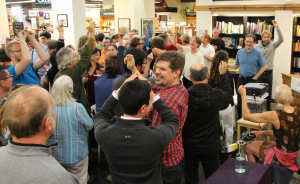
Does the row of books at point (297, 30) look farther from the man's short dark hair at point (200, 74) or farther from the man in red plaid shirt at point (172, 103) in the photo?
the man in red plaid shirt at point (172, 103)

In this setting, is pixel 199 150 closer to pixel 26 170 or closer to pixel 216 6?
pixel 26 170

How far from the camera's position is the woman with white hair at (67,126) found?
7.96ft

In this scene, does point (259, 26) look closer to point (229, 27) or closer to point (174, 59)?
point (229, 27)

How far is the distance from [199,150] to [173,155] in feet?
1.51

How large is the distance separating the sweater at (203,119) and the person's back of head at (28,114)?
1.33m

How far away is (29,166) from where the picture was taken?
1141 millimetres

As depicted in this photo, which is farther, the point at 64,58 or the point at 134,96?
the point at 64,58

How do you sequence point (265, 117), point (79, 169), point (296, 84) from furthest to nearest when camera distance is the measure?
1. point (296, 84)
2. point (265, 117)
3. point (79, 169)

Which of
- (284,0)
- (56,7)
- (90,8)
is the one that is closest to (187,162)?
(284,0)

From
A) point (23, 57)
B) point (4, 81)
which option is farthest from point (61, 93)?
point (23, 57)

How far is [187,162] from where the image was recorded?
8.08ft

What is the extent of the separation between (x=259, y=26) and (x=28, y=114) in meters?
7.22

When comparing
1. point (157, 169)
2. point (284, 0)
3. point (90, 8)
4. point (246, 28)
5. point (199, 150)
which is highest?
point (90, 8)

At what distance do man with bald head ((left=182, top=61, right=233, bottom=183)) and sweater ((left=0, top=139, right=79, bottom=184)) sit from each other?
134 cm
